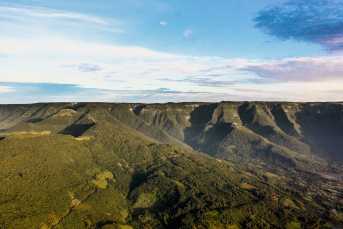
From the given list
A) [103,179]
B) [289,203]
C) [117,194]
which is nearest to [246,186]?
[289,203]

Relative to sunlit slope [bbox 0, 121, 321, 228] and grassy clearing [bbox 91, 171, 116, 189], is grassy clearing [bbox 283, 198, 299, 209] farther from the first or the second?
grassy clearing [bbox 91, 171, 116, 189]

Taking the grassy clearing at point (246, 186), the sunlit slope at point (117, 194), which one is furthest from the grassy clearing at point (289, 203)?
the grassy clearing at point (246, 186)

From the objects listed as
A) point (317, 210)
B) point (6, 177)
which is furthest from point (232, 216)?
point (6, 177)

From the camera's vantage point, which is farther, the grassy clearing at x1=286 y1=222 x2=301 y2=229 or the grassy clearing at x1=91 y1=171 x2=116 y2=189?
the grassy clearing at x1=91 y1=171 x2=116 y2=189

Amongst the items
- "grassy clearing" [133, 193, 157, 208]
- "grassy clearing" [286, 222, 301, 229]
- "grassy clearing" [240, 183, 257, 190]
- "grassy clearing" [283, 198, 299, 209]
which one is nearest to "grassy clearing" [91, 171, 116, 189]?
"grassy clearing" [133, 193, 157, 208]

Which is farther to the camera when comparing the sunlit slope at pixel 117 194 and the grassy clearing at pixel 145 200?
the grassy clearing at pixel 145 200

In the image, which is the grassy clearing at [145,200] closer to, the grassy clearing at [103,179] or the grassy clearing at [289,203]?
the grassy clearing at [103,179]

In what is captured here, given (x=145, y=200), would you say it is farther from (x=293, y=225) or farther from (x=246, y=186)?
(x=293, y=225)

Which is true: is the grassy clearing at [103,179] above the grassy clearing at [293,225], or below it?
above
